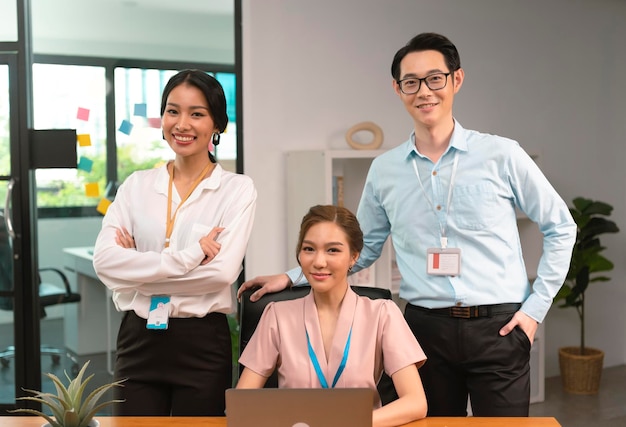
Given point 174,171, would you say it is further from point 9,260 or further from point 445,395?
point 9,260

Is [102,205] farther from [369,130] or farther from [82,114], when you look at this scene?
[369,130]

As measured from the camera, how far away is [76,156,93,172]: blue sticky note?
4.18 meters

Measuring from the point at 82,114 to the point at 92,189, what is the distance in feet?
1.36

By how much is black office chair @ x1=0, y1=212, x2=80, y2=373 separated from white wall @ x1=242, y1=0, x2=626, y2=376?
1055 mm

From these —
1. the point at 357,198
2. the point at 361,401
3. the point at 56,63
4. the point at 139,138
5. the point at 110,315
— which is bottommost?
the point at 110,315

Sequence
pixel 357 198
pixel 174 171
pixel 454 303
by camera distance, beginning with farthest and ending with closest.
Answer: pixel 357 198 → pixel 174 171 → pixel 454 303

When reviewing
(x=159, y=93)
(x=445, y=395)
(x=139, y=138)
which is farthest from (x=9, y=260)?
(x=445, y=395)

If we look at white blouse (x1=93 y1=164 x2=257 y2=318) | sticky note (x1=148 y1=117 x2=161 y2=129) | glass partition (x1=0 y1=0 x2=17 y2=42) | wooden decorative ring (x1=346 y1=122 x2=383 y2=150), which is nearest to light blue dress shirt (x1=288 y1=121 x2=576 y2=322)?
white blouse (x1=93 y1=164 x2=257 y2=318)

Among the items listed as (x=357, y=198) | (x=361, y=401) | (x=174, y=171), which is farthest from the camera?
(x=357, y=198)

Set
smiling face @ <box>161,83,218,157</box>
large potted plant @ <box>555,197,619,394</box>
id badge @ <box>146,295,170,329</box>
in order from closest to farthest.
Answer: id badge @ <box>146,295,170,329</box> → smiling face @ <box>161,83,218,157</box> → large potted plant @ <box>555,197,619,394</box>

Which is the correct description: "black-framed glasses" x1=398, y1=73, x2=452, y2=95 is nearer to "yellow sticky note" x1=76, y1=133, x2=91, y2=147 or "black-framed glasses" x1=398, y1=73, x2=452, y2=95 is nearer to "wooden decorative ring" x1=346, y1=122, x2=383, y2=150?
"wooden decorative ring" x1=346, y1=122, x2=383, y2=150

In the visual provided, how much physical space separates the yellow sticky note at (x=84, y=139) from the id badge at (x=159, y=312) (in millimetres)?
2038

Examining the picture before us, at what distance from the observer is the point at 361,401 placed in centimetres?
165

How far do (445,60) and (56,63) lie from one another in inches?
99.8
